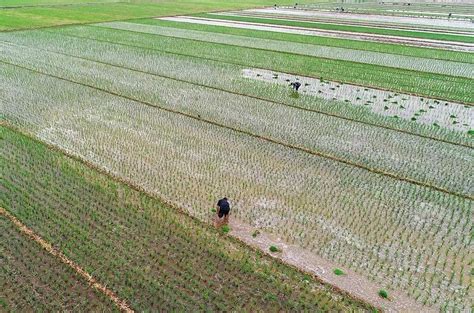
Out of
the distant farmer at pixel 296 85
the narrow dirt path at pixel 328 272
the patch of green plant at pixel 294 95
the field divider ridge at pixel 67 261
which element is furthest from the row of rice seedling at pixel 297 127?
the field divider ridge at pixel 67 261

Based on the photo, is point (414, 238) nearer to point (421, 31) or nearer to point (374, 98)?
point (374, 98)

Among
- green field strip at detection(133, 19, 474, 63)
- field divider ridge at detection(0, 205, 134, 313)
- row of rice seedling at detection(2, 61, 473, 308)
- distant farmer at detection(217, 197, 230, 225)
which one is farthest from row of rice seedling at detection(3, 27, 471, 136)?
field divider ridge at detection(0, 205, 134, 313)

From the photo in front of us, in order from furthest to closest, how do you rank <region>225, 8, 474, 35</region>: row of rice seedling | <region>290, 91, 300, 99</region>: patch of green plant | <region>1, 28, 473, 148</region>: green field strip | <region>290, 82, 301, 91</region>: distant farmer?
1. <region>225, 8, 474, 35</region>: row of rice seedling
2. <region>290, 82, 301, 91</region>: distant farmer
3. <region>290, 91, 300, 99</region>: patch of green plant
4. <region>1, 28, 473, 148</region>: green field strip

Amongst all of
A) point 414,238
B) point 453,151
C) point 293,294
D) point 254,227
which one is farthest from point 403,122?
point 293,294

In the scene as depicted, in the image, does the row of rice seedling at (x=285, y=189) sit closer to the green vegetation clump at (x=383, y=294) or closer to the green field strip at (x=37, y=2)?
the green vegetation clump at (x=383, y=294)

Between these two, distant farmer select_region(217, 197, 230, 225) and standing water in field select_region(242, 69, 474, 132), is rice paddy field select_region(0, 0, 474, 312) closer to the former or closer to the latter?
standing water in field select_region(242, 69, 474, 132)

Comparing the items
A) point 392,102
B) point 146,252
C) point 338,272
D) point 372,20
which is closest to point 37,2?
point 372,20

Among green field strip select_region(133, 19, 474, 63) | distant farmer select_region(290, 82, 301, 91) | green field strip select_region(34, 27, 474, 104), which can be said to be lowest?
distant farmer select_region(290, 82, 301, 91)
